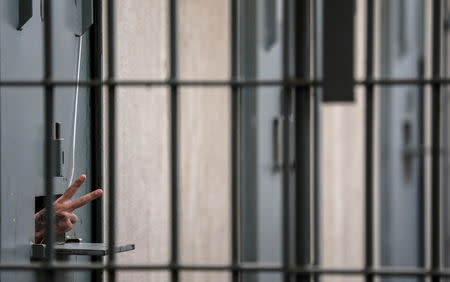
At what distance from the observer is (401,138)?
8195 mm

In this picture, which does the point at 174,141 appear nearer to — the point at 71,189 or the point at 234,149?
the point at 234,149

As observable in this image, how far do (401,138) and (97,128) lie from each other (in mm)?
5903

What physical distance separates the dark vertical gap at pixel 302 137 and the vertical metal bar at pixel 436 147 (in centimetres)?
23

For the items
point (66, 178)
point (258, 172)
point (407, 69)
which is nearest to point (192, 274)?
point (258, 172)

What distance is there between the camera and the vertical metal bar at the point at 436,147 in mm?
1430

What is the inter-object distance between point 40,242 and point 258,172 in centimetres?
197

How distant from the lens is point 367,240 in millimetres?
1432

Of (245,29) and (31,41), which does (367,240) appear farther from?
(245,29)

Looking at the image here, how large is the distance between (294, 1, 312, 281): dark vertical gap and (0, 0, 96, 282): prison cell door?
0.86 m

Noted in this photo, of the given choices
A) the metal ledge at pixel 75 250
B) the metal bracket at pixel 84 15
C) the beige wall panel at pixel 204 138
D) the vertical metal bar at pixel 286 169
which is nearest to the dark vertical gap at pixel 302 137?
the vertical metal bar at pixel 286 169

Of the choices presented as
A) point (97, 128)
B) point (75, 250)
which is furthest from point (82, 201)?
point (97, 128)

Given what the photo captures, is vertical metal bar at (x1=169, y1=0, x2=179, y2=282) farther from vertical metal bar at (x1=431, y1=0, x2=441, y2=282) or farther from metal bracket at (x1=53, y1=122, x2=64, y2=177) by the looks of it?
metal bracket at (x1=53, y1=122, x2=64, y2=177)

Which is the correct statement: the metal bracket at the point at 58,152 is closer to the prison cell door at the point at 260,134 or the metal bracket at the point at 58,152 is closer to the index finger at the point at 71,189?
the index finger at the point at 71,189

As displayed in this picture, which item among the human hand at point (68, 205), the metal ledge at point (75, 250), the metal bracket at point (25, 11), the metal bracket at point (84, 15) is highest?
the metal bracket at point (84, 15)
